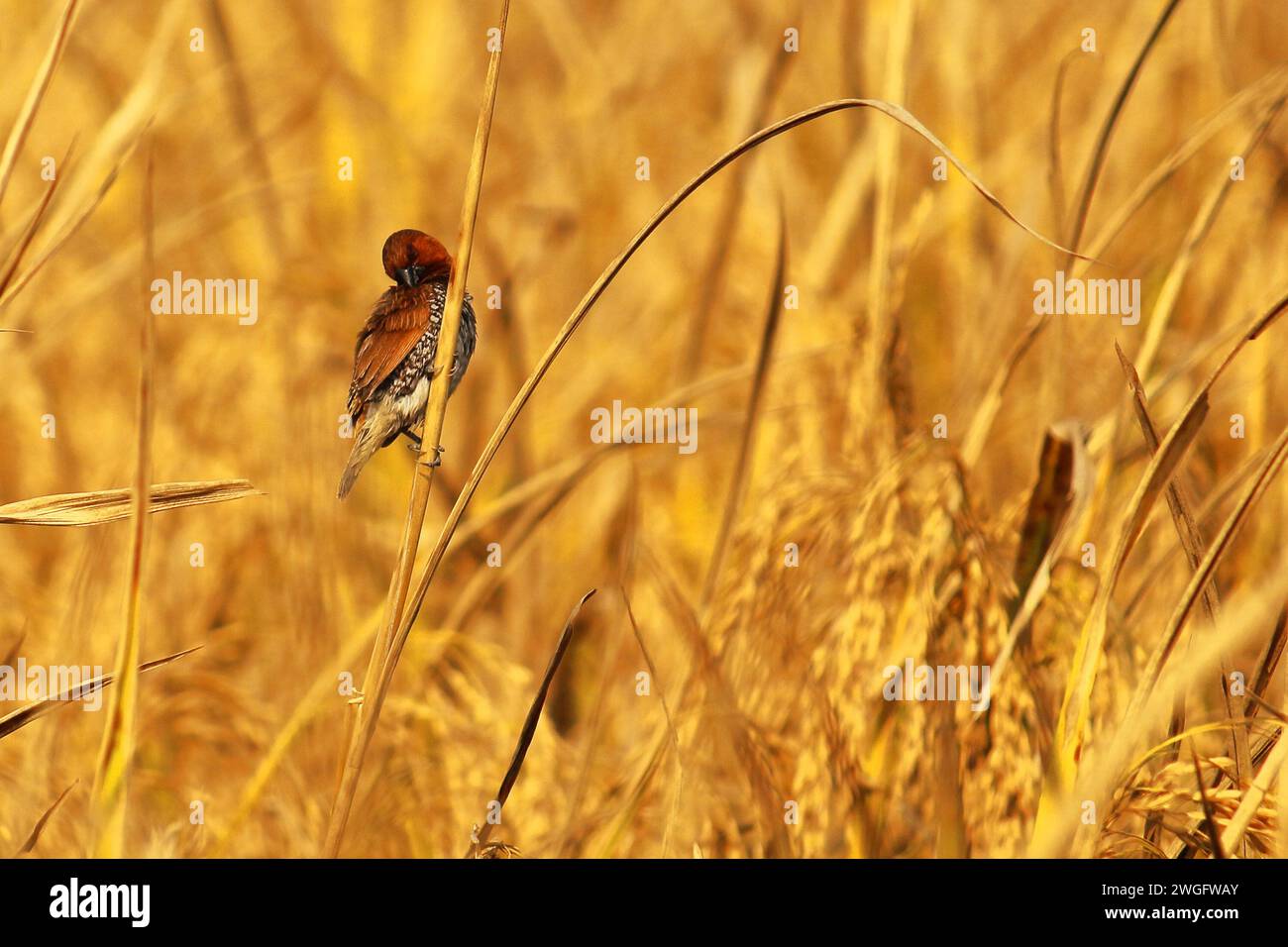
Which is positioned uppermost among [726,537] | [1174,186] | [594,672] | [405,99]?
[405,99]

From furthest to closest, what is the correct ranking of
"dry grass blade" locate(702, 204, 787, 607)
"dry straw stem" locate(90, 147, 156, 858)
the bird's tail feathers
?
1. "dry grass blade" locate(702, 204, 787, 607)
2. the bird's tail feathers
3. "dry straw stem" locate(90, 147, 156, 858)

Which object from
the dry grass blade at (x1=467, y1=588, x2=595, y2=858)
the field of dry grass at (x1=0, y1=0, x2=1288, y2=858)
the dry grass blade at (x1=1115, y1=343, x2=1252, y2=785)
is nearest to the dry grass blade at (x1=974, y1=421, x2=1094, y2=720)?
the field of dry grass at (x1=0, y1=0, x2=1288, y2=858)

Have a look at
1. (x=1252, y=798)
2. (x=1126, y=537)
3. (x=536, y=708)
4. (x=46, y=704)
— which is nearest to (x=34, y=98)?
(x=46, y=704)

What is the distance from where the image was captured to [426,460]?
70 centimetres

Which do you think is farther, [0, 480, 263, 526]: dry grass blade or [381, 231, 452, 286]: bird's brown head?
[381, 231, 452, 286]: bird's brown head

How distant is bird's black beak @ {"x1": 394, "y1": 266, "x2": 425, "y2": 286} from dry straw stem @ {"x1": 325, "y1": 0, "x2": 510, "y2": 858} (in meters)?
0.16

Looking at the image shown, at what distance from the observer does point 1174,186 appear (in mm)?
2244

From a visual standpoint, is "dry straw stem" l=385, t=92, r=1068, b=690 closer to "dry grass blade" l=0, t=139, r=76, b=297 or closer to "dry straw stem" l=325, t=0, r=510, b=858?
"dry straw stem" l=325, t=0, r=510, b=858

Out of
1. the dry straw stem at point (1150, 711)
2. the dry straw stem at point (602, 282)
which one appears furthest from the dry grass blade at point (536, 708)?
the dry straw stem at point (1150, 711)

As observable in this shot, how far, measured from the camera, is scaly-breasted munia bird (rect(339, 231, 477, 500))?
85cm

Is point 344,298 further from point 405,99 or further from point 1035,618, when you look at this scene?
point 1035,618

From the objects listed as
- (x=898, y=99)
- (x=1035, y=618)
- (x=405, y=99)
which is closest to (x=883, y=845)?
(x=1035, y=618)

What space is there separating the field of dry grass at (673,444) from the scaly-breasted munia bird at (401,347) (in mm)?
150
